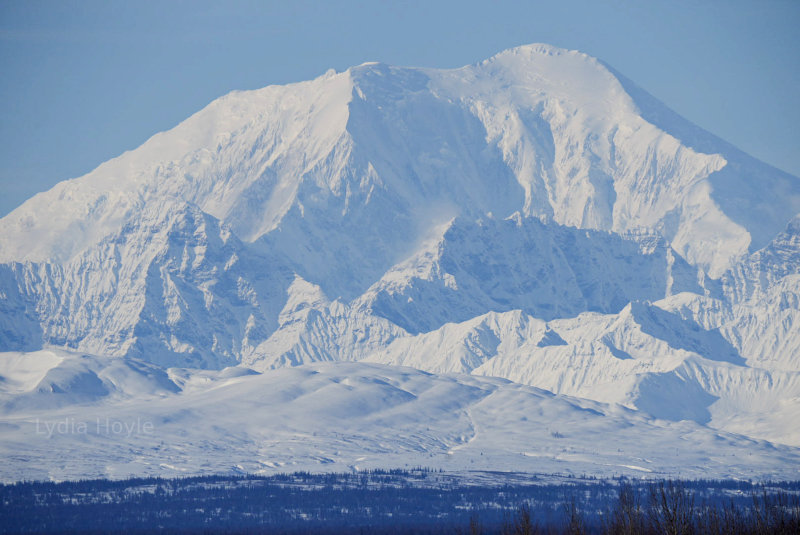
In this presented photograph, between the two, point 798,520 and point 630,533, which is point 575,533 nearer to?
point 630,533

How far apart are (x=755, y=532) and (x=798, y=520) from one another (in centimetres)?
571

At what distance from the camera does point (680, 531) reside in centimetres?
17000

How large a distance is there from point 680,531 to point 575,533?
18.2 m

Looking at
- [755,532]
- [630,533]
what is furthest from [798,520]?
[630,533]

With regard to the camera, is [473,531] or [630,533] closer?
[630,533]

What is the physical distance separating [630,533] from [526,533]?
607 inches

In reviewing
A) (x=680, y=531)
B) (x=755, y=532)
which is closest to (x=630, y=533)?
(x=680, y=531)

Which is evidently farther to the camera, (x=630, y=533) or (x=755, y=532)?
(x=755, y=532)

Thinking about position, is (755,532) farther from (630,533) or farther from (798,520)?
(630,533)

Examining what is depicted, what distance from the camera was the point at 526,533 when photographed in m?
187

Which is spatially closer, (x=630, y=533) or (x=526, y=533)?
(x=630, y=533)

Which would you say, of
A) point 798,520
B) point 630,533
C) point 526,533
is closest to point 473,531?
point 526,533

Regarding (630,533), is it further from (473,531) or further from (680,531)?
(473,531)

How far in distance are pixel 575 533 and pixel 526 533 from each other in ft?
17.6
